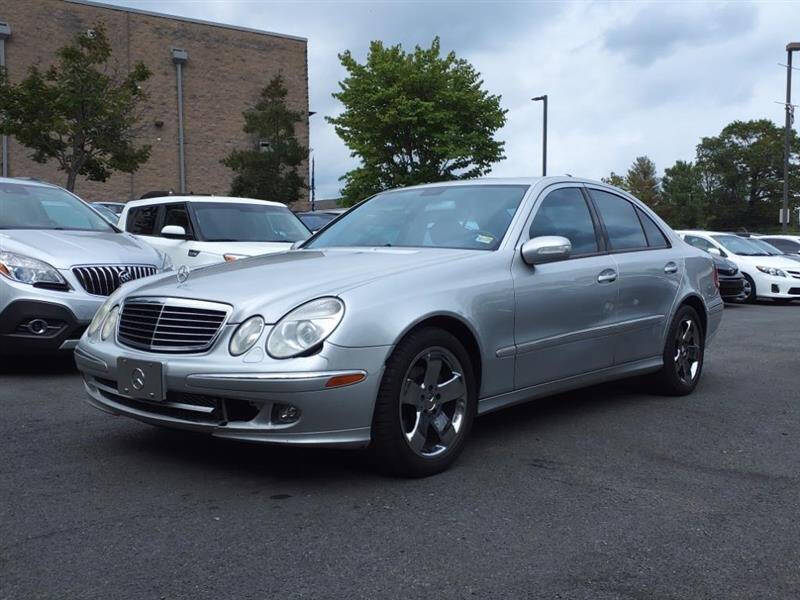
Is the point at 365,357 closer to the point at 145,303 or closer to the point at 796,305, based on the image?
the point at 145,303

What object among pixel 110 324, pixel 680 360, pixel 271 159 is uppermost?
pixel 271 159

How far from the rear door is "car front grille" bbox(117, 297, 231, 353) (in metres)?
2.70

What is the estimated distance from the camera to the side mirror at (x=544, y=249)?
4.75 metres

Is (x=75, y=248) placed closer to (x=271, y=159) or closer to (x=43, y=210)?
(x=43, y=210)

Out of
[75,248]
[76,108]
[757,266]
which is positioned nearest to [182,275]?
[75,248]

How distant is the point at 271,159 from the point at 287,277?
1180 inches

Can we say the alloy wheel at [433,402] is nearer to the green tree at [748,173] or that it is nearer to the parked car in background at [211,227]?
the parked car in background at [211,227]

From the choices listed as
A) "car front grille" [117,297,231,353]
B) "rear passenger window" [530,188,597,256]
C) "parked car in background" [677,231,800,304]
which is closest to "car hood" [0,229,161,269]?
"car front grille" [117,297,231,353]

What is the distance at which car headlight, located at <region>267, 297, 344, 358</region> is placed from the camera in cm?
381

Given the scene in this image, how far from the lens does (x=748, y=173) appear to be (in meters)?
75.3

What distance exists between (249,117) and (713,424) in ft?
102

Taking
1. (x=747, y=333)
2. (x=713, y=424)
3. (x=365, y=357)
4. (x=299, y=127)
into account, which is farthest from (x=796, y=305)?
(x=299, y=127)

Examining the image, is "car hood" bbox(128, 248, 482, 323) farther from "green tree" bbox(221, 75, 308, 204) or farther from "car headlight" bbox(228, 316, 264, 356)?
"green tree" bbox(221, 75, 308, 204)

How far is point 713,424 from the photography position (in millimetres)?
5469
